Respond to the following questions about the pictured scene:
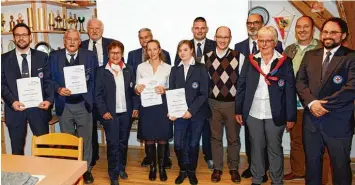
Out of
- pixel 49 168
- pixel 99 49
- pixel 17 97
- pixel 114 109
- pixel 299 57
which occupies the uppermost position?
pixel 99 49

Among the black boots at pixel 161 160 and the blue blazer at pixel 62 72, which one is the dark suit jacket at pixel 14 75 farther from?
the black boots at pixel 161 160

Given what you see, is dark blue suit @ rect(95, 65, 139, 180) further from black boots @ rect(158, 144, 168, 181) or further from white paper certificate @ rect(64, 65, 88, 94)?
black boots @ rect(158, 144, 168, 181)

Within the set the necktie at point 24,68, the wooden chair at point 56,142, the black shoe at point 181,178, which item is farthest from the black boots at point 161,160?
the necktie at point 24,68

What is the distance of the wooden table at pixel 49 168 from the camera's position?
173 centimetres

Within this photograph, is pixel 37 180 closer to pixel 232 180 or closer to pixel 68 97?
pixel 68 97

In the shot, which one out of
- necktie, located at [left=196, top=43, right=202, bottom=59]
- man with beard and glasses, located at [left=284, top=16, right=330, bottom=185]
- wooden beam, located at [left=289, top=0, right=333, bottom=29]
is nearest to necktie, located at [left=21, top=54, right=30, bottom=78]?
necktie, located at [left=196, top=43, right=202, bottom=59]

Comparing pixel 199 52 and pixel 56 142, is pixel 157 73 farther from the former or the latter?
pixel 56 142

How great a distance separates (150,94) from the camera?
10.9ft

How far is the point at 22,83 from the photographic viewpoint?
10.8ft

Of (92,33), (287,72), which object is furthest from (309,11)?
(92,33)

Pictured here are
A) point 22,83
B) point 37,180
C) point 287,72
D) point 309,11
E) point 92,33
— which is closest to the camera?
point 37,180

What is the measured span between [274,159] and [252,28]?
1413mm

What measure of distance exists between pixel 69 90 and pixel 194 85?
4.24 feet

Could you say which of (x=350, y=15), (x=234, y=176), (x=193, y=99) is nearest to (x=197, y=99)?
(x=193, y=99)
